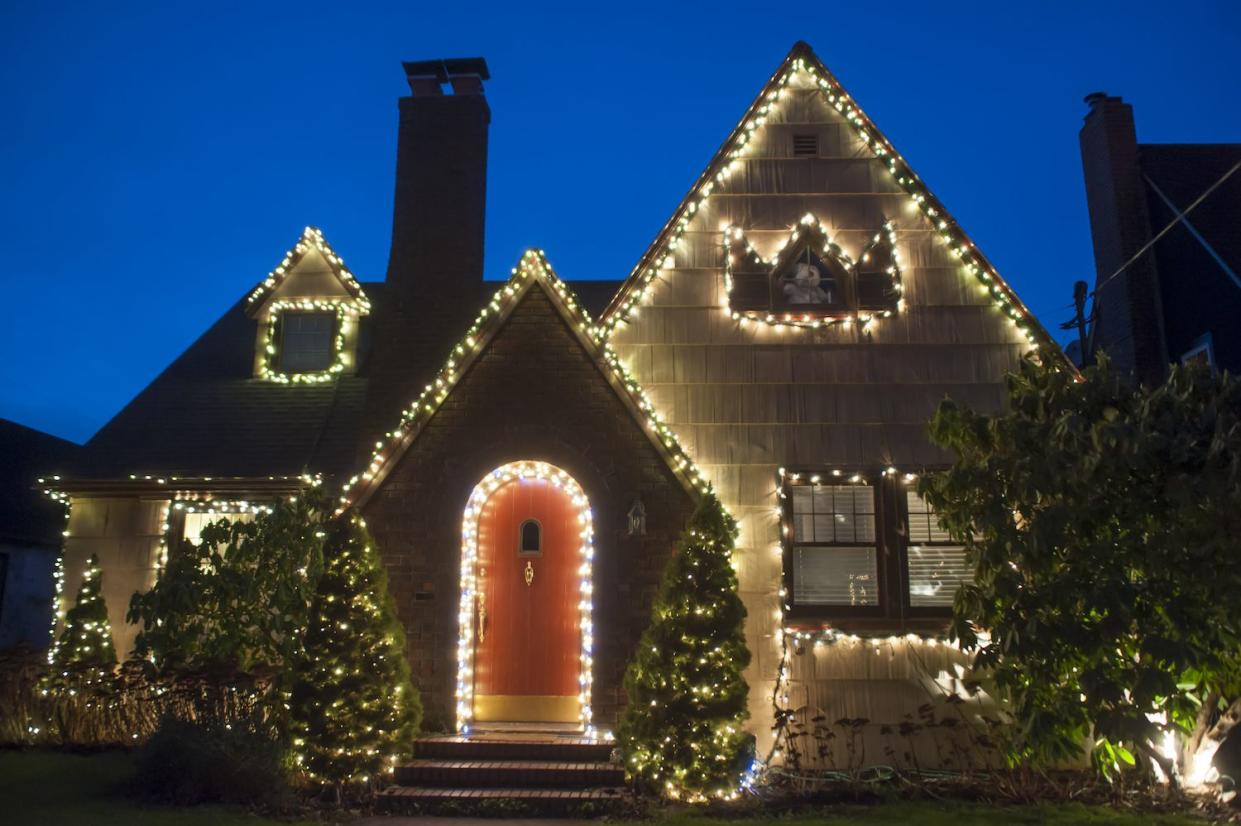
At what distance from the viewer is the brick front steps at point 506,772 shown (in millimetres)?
9016

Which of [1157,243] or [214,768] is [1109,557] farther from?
[1157,243]

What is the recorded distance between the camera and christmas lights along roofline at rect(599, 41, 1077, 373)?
467 inches

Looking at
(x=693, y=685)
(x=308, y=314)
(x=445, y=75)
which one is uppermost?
(x=445, y=75)

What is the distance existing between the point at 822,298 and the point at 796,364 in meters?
0.97

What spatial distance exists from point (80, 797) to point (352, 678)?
2.80 metres

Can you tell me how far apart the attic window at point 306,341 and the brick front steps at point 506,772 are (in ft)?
22.9

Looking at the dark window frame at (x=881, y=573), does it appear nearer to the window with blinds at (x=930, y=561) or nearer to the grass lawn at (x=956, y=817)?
the window with blinds at (x=930, y=561)

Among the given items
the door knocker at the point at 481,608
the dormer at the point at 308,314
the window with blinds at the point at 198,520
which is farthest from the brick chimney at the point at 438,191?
the door knocker at the point at 481,608

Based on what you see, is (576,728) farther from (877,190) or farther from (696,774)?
(877,190)

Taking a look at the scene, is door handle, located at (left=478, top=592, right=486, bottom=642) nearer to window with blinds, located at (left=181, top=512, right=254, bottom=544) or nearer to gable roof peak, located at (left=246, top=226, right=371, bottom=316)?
window with blinds, located at (left=181, top=512, right=254, bottom=544)

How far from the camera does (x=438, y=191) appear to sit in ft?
46.2

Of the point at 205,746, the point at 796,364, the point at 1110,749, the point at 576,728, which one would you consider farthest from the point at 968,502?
the point at 205,746

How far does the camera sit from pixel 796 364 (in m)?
11.8

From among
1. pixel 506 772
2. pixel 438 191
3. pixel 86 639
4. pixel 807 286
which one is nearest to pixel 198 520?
pixel 86 639
